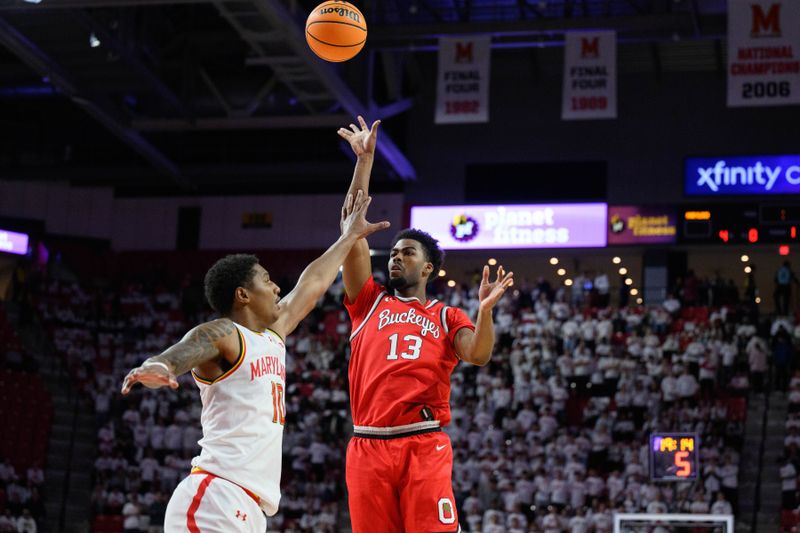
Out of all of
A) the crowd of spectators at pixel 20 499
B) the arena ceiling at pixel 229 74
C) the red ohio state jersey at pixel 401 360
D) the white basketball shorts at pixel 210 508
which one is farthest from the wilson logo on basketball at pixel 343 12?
the crowd of spectators at pixel 20 499

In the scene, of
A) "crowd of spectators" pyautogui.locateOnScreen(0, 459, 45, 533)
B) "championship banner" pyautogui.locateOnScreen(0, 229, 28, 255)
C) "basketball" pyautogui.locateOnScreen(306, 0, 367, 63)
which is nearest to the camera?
"basketball" pyautogui.locateOnScreen(306, 0, 367, 63)

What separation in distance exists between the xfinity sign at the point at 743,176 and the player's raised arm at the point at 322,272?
20411mm

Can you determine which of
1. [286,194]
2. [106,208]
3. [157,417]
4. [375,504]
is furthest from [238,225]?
[375,504]

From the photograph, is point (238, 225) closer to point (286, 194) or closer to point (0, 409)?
point (286, 194)

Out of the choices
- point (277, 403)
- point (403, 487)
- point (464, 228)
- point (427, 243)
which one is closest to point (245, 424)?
point (277, 403)

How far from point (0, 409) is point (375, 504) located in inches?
791

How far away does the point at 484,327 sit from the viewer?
675 cm

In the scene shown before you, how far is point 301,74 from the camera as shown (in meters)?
23.0

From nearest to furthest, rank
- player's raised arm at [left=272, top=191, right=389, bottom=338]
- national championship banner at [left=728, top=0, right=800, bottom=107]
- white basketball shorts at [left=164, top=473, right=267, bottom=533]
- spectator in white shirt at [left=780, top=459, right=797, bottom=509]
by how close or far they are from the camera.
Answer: white basketball shorts at [left=164, top=473, right=267, bottom=533]
player's raised arm at [left=272, top=191, right=389, bottom=338]
spectator in white shirt at [left=780, top=459, right=797, bottom=509]
national championship banner at [left=728, top=0, right=800, bottom=107]

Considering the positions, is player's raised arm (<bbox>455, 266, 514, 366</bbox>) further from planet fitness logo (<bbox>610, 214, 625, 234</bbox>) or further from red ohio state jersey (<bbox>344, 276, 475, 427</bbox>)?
planet fitness logo (<bbox>610, 214, 625, 234</bbox>)

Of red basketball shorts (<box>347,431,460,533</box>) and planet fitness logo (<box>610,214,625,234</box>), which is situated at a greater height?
planet fitness logo (<box>610,214,625,234</box>)

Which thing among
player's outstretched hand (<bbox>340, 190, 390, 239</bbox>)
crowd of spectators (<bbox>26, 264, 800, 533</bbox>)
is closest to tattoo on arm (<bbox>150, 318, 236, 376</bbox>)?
player's outstretched hand (<bbox>340, 190, 390, 239</bbox>)

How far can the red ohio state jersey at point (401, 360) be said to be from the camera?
23.1 ft

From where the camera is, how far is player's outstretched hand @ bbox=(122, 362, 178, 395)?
4.50 m
